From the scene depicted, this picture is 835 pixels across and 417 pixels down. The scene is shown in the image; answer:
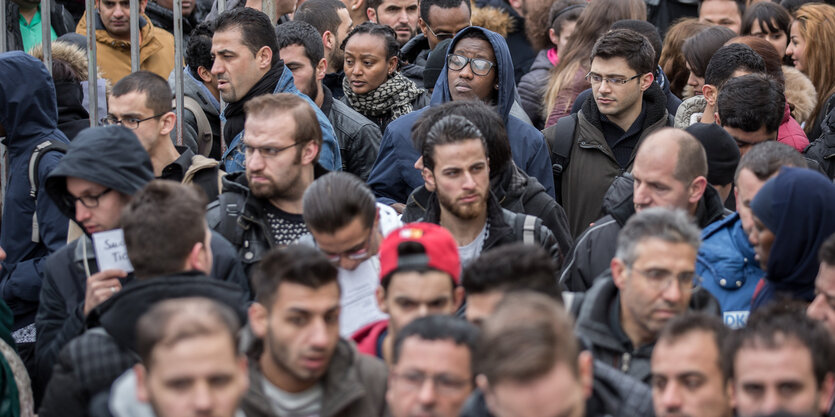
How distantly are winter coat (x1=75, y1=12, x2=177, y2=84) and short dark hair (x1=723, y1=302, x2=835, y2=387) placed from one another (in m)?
5.30

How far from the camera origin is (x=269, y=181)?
5.42 m

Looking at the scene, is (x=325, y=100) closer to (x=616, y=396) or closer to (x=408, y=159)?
(x=408, y=159)

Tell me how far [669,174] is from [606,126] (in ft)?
4.36

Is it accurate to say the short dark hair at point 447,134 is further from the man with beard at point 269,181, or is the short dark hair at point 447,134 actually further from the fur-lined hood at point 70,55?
the fur-lined hood at point 70,55

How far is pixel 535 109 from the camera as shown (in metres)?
8.15

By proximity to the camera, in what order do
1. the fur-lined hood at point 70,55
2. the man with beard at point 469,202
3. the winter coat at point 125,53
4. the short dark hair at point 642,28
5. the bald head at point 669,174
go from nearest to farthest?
the man with beard at point 469,202 < the bald head at point 669,174 < the fur-lined hood at point 70,55 < the short dark hair at point 642,28 < the winter coat at point 125,53

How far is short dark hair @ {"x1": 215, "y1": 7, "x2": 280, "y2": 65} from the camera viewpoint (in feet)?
21.8

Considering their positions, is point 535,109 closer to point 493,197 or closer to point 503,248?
point 493,197

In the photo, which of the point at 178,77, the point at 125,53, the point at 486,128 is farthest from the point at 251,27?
the point at 125,53

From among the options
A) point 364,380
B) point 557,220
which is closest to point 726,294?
point 557,220

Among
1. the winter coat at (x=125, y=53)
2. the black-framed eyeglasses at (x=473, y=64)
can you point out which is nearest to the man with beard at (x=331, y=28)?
the winter coat at (x=125, y=53)

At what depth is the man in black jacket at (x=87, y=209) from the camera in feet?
16.0

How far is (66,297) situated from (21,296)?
2.83 ft

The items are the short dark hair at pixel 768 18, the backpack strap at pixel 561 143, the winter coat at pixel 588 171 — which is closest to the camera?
the winter coat at pixel 588 171
